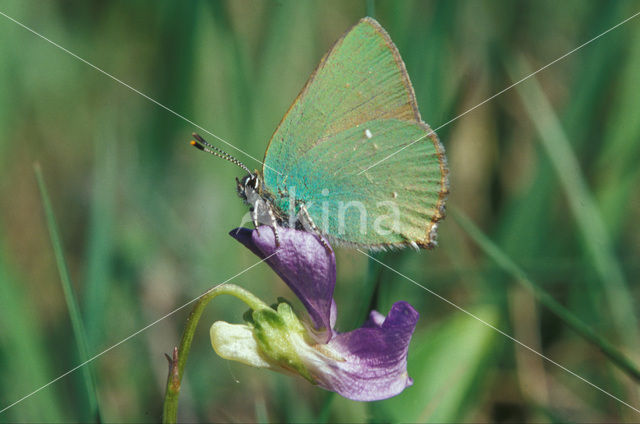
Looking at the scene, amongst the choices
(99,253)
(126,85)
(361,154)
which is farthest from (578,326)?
(126,85)

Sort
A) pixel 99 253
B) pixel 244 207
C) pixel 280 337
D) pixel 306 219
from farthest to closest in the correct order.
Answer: pixel 244 207 < pixel 99 253 < pixel 306 219 < pixel 280 337

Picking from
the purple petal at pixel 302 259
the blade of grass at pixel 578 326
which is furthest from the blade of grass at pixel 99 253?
the blade of grass at pixel 578 326

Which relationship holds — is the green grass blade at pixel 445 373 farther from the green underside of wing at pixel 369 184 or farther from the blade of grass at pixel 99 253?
the blade of grass at pixel 99 253

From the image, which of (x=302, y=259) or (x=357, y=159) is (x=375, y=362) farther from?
(x=357, y=159)

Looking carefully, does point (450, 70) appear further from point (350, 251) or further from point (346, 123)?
point (346, 123)

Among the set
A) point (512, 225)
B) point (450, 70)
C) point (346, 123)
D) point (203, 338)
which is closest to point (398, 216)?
point (346, 123)

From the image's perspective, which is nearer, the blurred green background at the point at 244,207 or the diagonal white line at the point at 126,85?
the blurred green background at the point at 244,207
